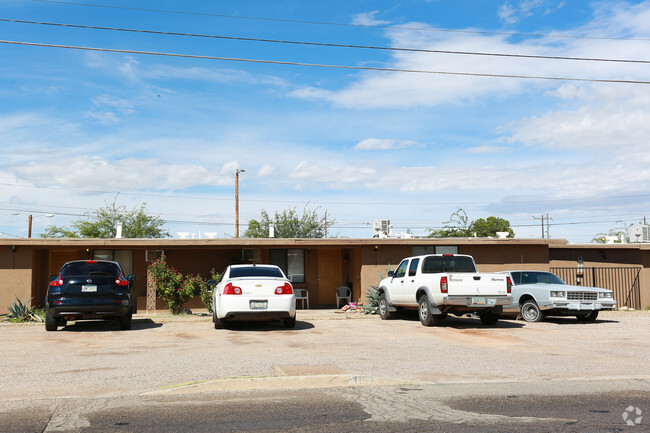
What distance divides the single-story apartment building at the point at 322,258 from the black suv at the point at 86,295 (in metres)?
5.83

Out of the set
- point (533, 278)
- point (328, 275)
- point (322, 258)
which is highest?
point (322, 258)

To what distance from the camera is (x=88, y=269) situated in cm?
1517

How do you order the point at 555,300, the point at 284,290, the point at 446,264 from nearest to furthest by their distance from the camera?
the point at 284,290 → the point at 446,264 → the point at 555,300

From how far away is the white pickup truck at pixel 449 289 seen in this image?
15.1 meters

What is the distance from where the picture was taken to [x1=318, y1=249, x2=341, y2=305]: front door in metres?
25.0

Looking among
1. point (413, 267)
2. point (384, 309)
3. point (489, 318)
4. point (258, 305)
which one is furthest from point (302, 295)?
point (258, 305)

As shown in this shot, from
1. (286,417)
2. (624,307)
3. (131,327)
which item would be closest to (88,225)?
(131,327)

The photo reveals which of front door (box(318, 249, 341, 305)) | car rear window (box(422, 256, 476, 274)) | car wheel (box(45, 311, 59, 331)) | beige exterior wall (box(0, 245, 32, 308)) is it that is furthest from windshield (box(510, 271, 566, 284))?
beige exterior wall (box(0, 245, 32, 308))

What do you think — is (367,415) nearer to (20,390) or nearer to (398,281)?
(20,390)

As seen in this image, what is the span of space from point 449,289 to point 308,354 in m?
5.74

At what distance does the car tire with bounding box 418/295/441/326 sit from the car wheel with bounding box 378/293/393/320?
77.0 inches

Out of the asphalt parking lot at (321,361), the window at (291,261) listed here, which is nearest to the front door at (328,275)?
the window at (291,261)

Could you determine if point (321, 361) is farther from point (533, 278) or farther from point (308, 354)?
point (533, 278)

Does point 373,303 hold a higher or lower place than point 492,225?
lower
